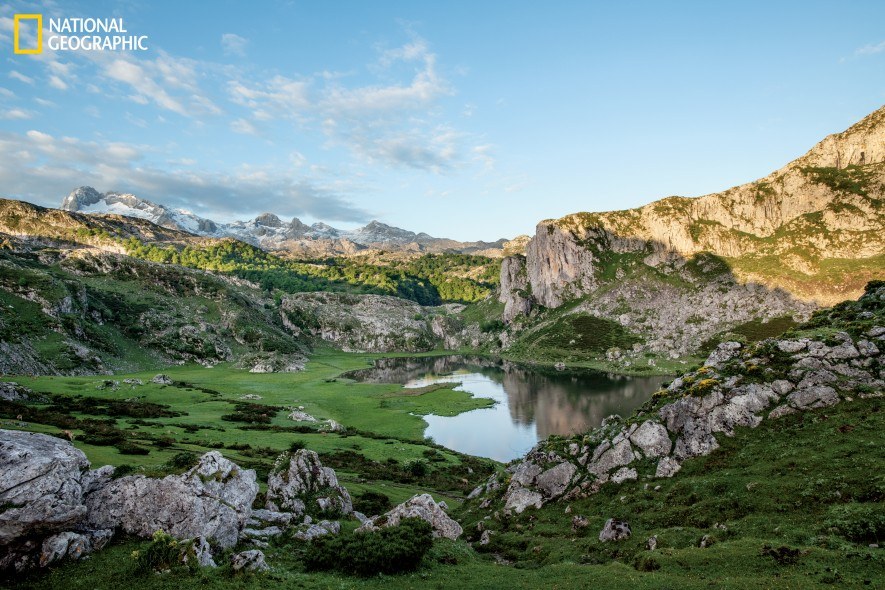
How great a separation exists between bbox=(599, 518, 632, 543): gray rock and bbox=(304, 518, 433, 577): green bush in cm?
1297

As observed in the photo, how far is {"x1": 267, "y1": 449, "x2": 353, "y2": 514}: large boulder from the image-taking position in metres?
38.7

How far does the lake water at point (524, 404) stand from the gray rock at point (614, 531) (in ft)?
166

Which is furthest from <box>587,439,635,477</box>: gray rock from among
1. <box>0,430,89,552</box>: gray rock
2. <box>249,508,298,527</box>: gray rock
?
<box>0,430,89,552</box>: gray rock

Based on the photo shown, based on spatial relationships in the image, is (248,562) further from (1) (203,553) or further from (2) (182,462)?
(2) (182,462)

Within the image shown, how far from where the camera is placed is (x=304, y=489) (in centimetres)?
4100

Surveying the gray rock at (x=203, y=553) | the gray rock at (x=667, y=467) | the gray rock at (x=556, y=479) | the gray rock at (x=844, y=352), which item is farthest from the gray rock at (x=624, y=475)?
the gray rock at (x=203, y=553)

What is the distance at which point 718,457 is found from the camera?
119 ft

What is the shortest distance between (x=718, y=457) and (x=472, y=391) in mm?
114722

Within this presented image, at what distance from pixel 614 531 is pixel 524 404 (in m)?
96.1

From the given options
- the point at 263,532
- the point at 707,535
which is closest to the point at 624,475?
the point at 707,535

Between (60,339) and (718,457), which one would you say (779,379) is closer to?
(718,457)

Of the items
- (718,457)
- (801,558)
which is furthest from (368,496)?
(801,558)

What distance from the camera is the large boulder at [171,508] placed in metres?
25.0

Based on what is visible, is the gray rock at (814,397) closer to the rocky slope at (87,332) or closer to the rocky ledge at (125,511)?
the rocky ledge at (125,511)
